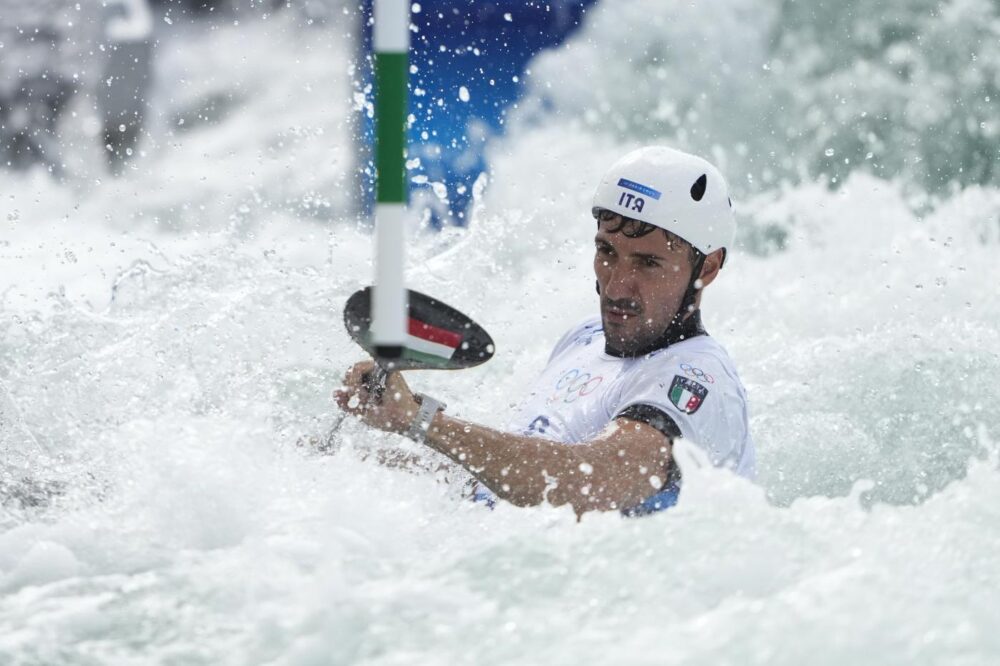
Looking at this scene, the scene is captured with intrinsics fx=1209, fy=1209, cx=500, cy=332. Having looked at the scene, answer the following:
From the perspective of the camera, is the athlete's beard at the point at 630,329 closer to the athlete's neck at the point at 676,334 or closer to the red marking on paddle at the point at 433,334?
the athlete's neck at the point at 676,334

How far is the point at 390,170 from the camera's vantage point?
8.33ft

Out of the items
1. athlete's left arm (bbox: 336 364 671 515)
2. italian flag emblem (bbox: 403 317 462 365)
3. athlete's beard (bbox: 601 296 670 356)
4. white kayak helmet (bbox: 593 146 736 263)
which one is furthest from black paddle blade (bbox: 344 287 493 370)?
white kayak helmet (bbox: 593 146 736 263)

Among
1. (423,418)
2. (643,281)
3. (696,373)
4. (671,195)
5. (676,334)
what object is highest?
(671,195)

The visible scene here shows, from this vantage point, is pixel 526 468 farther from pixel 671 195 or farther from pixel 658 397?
pixel 671 195

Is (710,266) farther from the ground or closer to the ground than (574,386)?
farther from the ground

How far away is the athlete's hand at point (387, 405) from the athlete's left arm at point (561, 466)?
0.62ft

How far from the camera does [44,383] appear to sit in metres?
5.44

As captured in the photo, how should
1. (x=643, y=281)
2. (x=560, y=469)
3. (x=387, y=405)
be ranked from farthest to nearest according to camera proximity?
(x=643, y=281) → (x=560, y=469) → (x=387, y=405)

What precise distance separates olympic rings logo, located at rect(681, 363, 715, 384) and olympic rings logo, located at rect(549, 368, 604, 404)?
17.1 inches

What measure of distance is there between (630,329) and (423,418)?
114 cm

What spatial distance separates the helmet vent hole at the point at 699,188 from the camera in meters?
4.22

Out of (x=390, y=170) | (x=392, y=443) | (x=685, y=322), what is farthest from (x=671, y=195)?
(x=390, y=170)

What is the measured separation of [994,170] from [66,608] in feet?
46.8

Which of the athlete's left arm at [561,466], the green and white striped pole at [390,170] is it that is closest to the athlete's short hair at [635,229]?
the athlete's left arm at [561,466]
